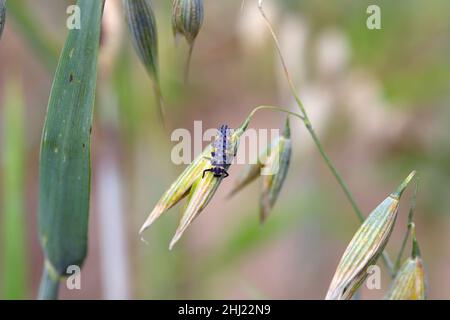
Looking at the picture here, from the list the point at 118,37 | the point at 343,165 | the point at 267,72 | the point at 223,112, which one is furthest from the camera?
the point at 223,112

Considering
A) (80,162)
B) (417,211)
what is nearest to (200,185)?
(80,162)

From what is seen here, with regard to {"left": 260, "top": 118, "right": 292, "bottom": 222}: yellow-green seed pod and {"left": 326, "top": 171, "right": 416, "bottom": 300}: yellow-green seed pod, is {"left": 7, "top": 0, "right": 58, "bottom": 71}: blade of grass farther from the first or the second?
{"left": 326, "top": 171, "right": 416, "bottom": 300}: yellow-green seed pod

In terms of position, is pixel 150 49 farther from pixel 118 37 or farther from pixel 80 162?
pixel 118 37

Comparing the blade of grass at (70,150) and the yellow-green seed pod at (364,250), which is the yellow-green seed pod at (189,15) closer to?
the blade of grass at (70,150)

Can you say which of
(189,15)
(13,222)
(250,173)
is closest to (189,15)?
(189,15)

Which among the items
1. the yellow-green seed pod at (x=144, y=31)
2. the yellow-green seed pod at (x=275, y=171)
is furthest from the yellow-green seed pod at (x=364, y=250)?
the yellow-green seed pod at (x=144, y=31)

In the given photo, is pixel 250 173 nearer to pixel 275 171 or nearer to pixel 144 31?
pixel 275 171
